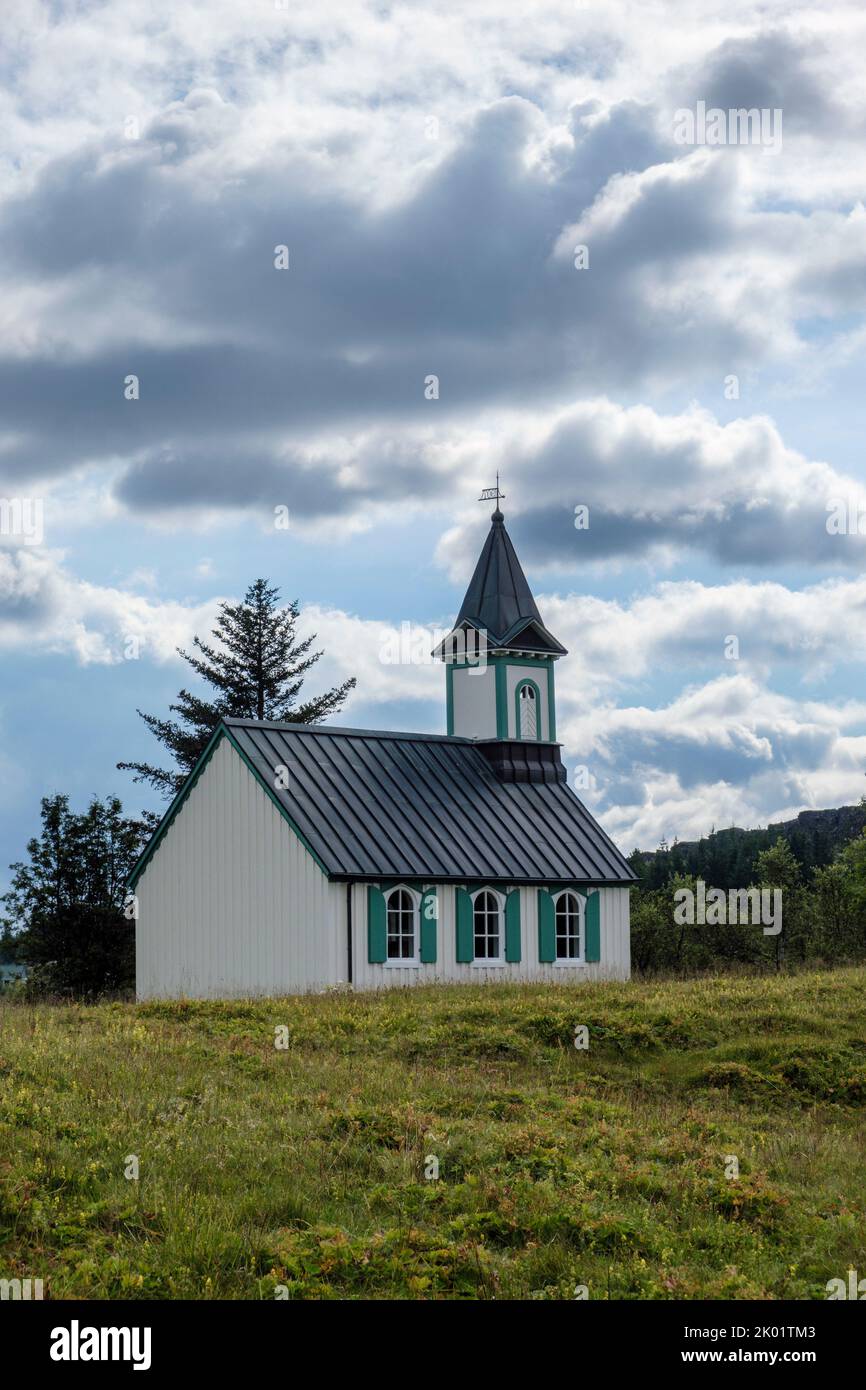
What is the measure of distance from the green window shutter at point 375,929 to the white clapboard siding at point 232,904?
773 millimetres

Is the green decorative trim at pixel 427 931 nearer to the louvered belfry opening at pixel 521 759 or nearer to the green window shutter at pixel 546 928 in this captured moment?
the green window shutter at pixel 546 928

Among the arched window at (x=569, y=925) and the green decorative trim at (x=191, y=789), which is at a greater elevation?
the green decorative trim at (x=191, y=789)

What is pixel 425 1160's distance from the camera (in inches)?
511

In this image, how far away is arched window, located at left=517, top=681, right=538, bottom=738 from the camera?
4016 cm

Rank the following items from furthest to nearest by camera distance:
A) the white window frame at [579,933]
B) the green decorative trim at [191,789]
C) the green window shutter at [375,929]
→ the white window frame at [579,933] → the green window shutter at [375,929] → the green decorative trim at [191,789]

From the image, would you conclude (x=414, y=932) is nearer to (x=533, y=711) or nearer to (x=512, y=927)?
(x=512, y=927)

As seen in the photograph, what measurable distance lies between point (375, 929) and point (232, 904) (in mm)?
3528

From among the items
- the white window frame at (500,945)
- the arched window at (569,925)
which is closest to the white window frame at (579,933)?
the arched window at (569,925)

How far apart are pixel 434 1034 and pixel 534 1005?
10.6 ft

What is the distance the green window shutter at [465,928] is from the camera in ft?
111

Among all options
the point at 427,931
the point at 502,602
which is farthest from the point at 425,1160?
the point at 502,602
